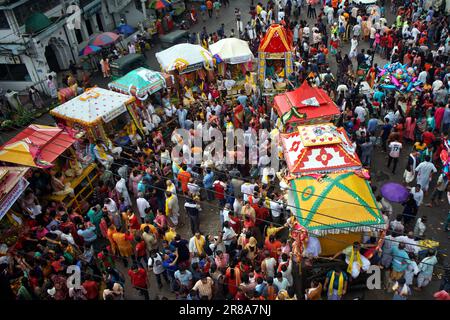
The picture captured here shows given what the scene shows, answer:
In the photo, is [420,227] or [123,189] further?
[123,189]

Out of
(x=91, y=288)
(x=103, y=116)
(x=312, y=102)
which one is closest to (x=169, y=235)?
(x=91, y=288)

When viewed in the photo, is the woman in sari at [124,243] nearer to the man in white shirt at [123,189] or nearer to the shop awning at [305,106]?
Answer: the man in white shirt at [123,189]

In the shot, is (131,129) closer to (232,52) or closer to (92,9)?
(232,52)

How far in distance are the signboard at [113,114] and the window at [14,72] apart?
781 centimetres

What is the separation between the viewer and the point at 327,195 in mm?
9125

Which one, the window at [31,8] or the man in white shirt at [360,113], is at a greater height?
the window at [31,8]

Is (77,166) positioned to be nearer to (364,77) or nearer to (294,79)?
(294,79)

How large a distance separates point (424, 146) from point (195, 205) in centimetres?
660

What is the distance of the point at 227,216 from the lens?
10023mm

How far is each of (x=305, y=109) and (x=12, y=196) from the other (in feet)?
27.9

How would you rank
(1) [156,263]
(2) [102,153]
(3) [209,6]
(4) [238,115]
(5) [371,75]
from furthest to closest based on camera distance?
(3) [209,6]
(5) [371,75]
(4) [238,115]
(2) [102,153]
(1) [156,263]

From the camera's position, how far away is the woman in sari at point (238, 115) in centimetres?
1422

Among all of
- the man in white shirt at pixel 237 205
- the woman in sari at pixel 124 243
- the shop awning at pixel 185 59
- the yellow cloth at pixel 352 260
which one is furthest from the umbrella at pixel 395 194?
the shop awning at pixel 185 59

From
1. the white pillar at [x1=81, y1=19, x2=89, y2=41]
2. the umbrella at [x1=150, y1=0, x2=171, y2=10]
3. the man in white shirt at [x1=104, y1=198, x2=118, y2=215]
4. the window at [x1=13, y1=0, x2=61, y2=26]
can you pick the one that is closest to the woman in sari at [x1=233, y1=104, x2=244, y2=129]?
the man in white shirt at [x1=104, y1=198, x2=118, y2=215]
